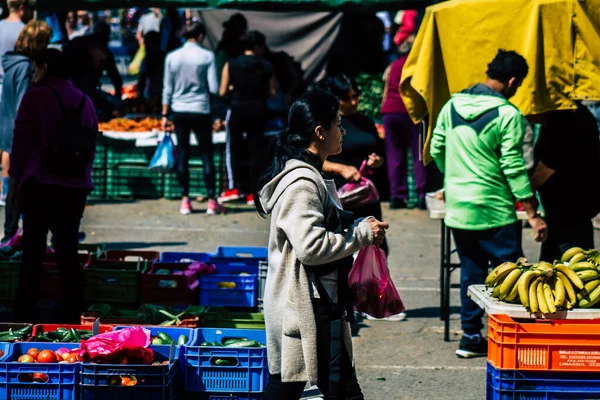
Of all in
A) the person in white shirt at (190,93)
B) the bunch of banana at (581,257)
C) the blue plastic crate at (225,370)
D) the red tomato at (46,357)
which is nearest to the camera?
the red tomato at (46,357)

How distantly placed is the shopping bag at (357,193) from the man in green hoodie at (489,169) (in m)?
0.57

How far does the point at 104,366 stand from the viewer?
5602mm

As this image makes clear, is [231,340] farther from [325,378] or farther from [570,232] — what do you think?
[570,232]

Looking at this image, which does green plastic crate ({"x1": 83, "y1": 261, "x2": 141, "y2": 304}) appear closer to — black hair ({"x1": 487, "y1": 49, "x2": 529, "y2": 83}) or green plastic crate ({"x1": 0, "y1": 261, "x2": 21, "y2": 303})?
green plastic crate ({"x1": 0, "y1": 261, "x2": 21, "y2": 303})

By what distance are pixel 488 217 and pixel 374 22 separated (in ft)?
33.9

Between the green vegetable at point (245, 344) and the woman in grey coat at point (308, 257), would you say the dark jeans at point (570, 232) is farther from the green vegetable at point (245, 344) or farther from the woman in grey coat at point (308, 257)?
the woman in grey coat at point (308, 257)

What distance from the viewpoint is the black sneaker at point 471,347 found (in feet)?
25.2

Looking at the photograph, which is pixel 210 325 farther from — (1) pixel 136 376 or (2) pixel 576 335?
(2) pixel 576 335

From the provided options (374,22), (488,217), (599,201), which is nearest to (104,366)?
(488,217)

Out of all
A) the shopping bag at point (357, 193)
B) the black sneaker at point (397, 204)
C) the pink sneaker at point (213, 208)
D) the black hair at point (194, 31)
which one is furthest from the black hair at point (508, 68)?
the black sneaker at point (397, 204)

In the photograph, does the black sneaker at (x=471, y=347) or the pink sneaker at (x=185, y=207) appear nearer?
the black sneaker at (x=471, y=347)

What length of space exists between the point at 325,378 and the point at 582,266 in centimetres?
184

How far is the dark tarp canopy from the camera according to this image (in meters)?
9.53

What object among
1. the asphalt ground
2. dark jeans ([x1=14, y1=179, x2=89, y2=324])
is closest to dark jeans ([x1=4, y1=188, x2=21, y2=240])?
the asphalt ground
